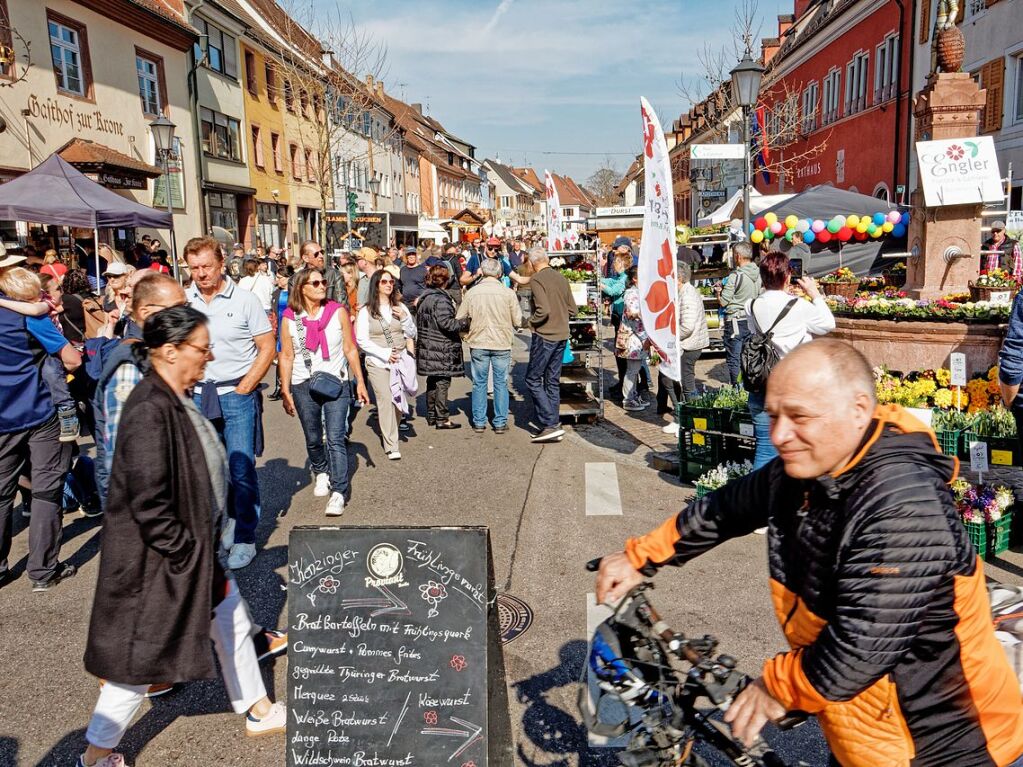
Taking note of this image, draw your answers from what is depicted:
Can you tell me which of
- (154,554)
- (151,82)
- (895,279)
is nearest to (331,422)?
(154,554)

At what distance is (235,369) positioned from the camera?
5.36 meters

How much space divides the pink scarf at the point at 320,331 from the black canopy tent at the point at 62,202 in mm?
6305

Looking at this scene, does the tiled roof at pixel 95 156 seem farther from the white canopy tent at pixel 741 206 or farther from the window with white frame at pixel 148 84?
the white canopy tent at pixel 741 206

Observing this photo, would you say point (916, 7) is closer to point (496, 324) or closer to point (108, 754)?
point (496, 324)

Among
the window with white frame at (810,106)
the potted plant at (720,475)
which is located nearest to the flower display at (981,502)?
the potted plant at (720,475)

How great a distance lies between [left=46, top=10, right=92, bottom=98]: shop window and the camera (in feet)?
55.8

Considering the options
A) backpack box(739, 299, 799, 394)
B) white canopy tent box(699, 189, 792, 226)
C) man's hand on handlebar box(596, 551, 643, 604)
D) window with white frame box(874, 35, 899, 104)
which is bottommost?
man's hand on handlebar box(596, 551, 643, 604)

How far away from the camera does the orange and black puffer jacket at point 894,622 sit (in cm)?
182

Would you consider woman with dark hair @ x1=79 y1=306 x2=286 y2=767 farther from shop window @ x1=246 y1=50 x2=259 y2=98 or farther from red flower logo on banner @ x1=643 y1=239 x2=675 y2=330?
shop window @ x1=246 y1=50 x2=259 y2=98

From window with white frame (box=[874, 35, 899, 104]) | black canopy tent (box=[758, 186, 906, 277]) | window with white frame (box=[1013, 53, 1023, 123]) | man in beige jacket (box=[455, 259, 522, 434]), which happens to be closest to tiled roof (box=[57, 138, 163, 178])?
man in beige jacket (box=[455, 259, 522, 434])

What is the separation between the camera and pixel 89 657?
3.14 m

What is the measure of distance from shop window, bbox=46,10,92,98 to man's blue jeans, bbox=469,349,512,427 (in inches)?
521

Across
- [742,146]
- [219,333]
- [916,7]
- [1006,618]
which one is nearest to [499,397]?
[219,333]

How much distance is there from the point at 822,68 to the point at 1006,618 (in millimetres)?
32883
